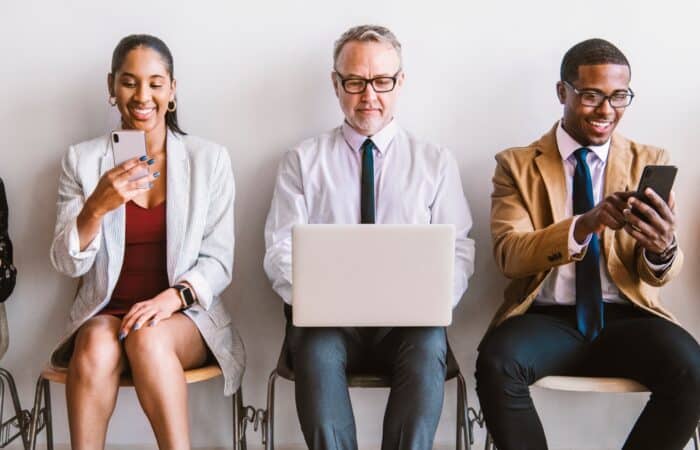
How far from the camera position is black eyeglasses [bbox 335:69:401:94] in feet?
7.64

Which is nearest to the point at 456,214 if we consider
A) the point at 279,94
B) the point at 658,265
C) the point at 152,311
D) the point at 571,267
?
the point at 571,267

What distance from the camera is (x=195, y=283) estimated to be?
2.24m

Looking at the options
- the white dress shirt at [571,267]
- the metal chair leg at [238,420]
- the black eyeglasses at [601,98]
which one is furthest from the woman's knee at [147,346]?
the black eyeglasses at [601,98]

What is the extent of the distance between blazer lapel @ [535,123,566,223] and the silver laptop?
0.62 meters

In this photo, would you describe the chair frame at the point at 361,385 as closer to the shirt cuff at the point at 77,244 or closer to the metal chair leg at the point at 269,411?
the metal chair leg at the point at 269,411

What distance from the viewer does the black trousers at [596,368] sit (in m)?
1.99

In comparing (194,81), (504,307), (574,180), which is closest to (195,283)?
(194,81)

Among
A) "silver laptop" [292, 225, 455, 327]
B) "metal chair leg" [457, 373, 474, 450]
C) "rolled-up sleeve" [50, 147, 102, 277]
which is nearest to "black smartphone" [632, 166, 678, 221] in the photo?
"silver laptop" [292, 225, 455, 327]

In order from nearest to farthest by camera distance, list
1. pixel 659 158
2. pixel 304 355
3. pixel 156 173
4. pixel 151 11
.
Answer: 1. pixel 304 355
2. pixel 156 173
3. pixel 659 158
4. pixel 151 11

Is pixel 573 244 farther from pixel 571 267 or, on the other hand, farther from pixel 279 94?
pixel 279 94

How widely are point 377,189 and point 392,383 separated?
618mm

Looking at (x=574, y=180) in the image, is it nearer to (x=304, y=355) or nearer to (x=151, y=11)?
(x=304, y=355)

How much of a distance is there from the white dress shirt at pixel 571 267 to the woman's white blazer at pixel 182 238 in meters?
0.94

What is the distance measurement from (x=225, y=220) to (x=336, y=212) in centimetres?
34
